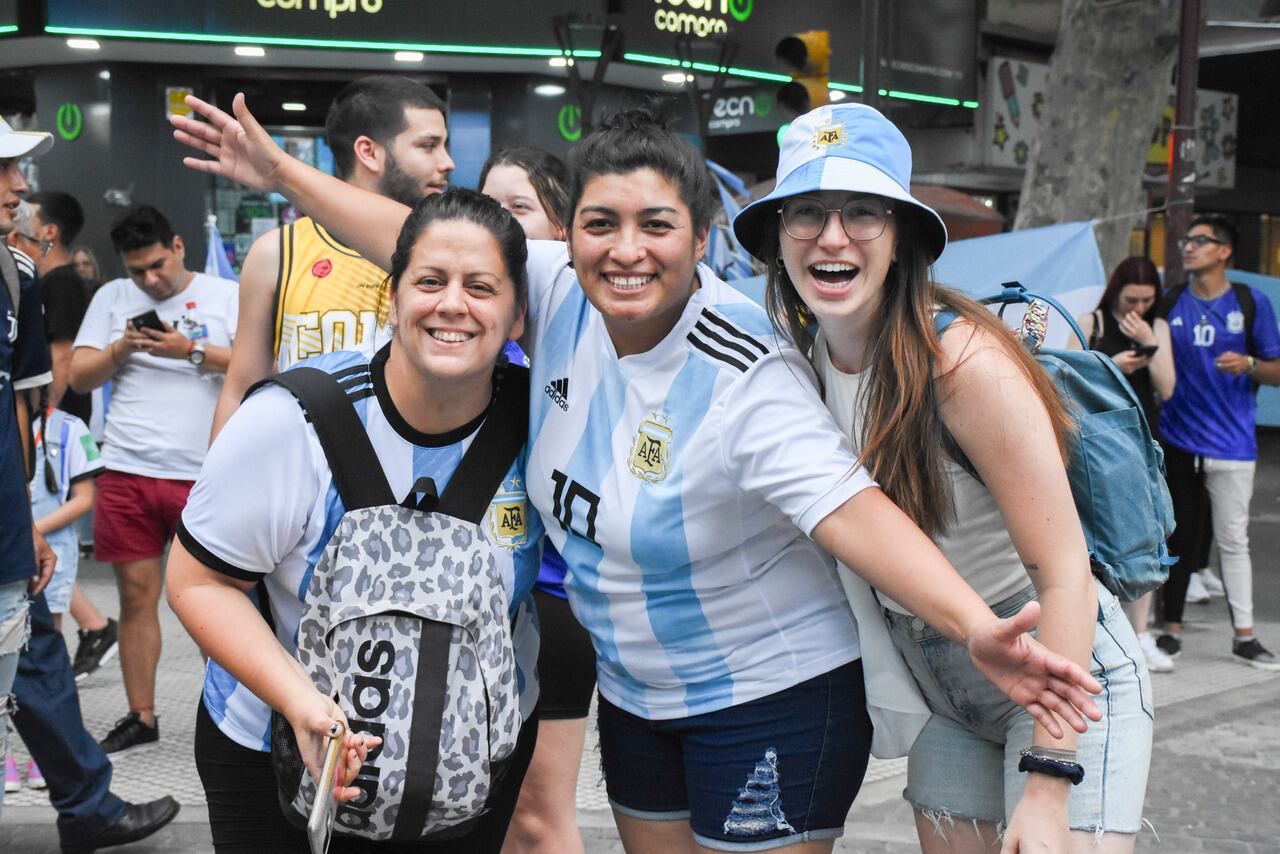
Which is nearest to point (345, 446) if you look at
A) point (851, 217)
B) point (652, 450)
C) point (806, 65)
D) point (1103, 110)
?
point (652, 450)

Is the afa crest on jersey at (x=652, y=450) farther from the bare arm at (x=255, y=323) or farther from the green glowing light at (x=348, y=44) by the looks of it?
the green glowing light at (x=348, y=44)

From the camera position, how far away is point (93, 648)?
6.87 m

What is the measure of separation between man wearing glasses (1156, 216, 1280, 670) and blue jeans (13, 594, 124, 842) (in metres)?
5.30

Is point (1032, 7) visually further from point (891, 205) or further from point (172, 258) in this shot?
point (891, 205)

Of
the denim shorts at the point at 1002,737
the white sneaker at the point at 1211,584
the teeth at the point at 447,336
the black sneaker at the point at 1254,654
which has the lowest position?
the white sneaker at the point at 1211,584

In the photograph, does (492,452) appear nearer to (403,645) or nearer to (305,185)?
(403,645)

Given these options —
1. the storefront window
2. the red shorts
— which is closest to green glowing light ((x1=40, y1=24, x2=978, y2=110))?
the storefront window

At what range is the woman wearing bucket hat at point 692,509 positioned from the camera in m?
2.48

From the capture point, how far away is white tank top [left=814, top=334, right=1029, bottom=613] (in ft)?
8.09

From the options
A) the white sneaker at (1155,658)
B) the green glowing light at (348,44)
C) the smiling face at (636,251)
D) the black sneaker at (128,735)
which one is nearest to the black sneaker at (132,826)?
the black sneaker at (128,735)

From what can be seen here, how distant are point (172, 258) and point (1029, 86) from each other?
13802 millimetres

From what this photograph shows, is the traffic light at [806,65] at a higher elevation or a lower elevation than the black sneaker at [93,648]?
higher

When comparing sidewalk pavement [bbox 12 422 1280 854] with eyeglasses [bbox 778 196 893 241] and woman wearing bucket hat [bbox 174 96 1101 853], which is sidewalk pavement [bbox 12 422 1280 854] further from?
eyeglasses [bbox 778 196 893 241]

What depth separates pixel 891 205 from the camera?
98.8 inches
